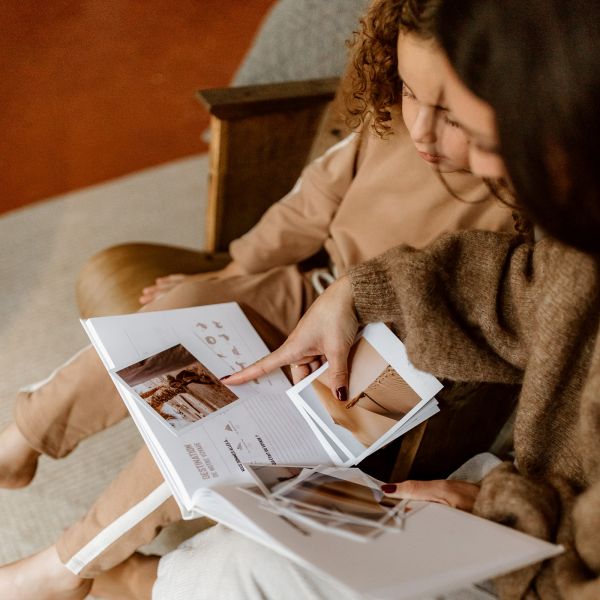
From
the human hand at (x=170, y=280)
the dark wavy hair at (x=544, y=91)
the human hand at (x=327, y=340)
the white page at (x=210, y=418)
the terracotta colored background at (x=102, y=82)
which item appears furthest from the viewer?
the terracotta colored background at (x=102, y=82)

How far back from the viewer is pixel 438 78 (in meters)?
0.77

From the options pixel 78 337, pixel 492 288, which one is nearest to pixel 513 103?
pixel 492 288

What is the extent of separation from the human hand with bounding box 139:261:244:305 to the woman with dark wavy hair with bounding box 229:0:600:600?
0.34 meters

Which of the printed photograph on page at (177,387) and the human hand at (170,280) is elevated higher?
the printed photograph on page at (177,387)

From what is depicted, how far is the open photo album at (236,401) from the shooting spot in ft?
2.71

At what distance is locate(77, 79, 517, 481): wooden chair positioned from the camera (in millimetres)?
1034

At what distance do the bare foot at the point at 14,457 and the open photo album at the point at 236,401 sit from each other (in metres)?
0.32

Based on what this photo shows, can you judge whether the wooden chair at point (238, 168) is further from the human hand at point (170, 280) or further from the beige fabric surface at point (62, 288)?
the beige fabric surface at point (62, 288)

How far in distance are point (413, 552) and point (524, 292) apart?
1.19ft

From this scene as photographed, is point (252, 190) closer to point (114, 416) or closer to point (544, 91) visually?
point (114, 416)

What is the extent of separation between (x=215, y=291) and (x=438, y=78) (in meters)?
0.52

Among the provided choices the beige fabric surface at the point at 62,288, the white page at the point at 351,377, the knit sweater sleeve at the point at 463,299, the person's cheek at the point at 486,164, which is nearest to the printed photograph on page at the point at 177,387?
the white page at the point at 351,377

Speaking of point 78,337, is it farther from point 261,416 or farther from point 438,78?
point 438,78

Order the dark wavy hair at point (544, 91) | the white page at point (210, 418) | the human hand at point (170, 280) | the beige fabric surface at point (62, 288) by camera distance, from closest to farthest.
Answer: the dark wavy hair at point (544, 91) → the white page at point (210, 418) → the human hand at point (170, 280) → the beige fabric surface at point (62, 288)
